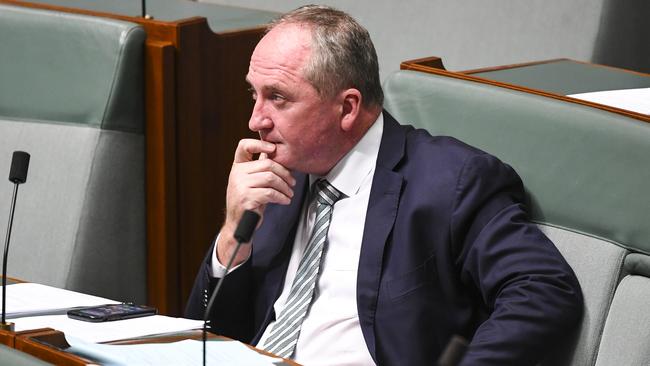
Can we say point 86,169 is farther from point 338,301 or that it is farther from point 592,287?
point 592,287

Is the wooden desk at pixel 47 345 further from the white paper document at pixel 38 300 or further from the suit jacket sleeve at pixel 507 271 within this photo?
the suit jacket sleeve at pixel 507 271

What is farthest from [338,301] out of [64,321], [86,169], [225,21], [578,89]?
[225,21]

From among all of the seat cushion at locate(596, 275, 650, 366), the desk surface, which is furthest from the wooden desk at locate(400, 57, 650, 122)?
the seat cushion at locate(596, 275, 650, 366)

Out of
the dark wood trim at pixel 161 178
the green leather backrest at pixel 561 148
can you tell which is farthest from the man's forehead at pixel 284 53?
the dark wood trim at pixel 161 178

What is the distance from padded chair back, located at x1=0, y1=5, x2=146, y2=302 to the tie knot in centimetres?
69

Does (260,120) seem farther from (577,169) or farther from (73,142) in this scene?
(73,142)

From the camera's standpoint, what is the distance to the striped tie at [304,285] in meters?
1.59

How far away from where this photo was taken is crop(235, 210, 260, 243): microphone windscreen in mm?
1159

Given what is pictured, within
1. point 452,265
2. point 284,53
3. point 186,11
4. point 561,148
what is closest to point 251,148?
point 284,53

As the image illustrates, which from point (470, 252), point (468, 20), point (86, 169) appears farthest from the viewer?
point (468, 20)

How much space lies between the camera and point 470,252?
150cm

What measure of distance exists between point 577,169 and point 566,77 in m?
0.47

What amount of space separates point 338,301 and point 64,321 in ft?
1.36

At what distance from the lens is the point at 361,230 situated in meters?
1.61
